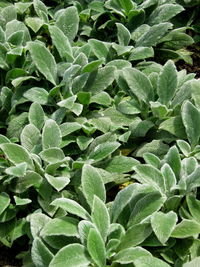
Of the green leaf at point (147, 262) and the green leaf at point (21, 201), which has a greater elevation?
the green leaf at point (147, 262)

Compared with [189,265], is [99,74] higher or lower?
higher

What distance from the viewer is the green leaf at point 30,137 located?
241cm

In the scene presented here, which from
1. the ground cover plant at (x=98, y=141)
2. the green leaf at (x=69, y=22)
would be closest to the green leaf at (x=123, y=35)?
the ground cover plant at (x=98, y=141)

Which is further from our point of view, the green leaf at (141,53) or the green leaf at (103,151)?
the green leaf at (141,53)

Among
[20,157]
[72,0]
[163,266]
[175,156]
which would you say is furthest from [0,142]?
[72,0]

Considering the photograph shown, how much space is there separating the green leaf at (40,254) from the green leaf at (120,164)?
25.7 inches

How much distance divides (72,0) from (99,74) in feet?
3.61

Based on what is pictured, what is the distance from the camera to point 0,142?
235cm

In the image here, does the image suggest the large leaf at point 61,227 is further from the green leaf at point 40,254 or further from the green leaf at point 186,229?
the green leaf at point 186,229

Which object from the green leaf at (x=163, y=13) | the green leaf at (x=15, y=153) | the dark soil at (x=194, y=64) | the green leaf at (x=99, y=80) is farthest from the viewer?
the dark soil at (x=194, y=64)

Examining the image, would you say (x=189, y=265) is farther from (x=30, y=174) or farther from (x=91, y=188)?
(x=30, y=174)

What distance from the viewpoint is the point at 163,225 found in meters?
1.92

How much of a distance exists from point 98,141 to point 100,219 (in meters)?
0.60

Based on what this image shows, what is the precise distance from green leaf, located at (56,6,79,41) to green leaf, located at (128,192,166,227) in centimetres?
145
